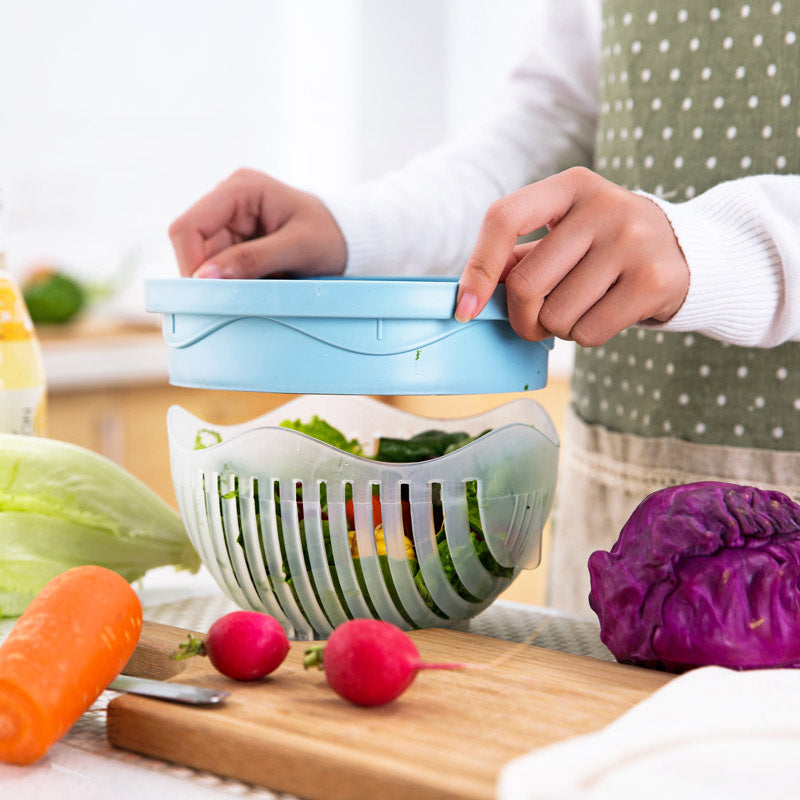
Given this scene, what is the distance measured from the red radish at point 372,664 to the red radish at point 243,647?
0.05 m

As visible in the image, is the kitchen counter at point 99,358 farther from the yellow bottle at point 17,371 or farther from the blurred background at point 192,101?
the yellow bottle at point 17,371

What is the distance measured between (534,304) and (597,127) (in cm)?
57

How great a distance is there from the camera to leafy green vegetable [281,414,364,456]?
79 centimetres

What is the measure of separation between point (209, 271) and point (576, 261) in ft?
1.14

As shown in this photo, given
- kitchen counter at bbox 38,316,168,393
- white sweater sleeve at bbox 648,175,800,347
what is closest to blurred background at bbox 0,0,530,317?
kitchen counter at bbox 38,316,168,393

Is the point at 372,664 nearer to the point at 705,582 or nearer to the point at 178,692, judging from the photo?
the point at 178,692

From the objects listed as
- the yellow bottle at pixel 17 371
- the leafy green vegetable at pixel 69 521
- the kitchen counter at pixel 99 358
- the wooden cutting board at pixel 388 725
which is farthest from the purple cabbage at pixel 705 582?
the kitchen counter at pixel 99 358

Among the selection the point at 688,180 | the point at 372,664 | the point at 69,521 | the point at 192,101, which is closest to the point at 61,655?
the point at 372,664

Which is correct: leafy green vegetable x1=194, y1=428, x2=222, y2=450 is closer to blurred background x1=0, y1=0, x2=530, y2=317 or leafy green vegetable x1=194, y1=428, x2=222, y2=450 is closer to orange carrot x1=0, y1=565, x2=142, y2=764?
orange carrot x1=0, y1=565, x2=142, y2=764

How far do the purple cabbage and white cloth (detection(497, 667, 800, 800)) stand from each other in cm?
9

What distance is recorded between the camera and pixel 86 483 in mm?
834

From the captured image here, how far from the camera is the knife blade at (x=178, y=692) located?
56 centimetres

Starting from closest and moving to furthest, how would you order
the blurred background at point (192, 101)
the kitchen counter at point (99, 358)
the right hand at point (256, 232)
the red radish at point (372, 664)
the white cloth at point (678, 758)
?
the white cloth at point (678, 758), the red radish at point (372, 664), the right hand at point (256, 232), the kitchen counter at point (99, 358), the blurred background at point (192, 101)

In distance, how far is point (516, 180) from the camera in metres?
1.11
